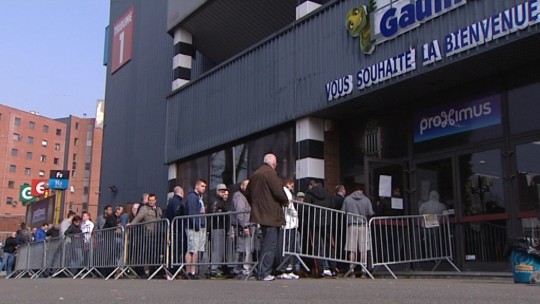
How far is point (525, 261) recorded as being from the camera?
7930 mm

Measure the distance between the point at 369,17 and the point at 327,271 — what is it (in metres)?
4.94

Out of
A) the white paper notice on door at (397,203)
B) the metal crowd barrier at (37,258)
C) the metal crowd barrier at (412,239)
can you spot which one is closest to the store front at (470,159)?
the white paper notice on door at (397,203)

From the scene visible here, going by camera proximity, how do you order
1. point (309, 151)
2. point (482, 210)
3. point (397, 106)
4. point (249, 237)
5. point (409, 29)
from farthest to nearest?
point (309, 151) < point (397, 106) < point (409, 29) < point (482, 210) < point (249, 237)

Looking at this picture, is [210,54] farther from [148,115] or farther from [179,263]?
[179,263]

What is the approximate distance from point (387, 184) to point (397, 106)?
5.41 feet

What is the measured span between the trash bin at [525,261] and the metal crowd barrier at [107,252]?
24.5ft

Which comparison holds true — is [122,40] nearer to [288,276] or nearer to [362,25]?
[362,25]

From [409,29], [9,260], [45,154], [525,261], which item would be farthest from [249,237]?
[45,154]

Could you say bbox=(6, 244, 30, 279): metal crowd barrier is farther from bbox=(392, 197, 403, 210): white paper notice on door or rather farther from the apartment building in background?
the apartment building in background

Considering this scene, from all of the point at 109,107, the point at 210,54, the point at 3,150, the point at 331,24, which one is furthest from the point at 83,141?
the point at 331,24

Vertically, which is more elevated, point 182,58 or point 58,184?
point 182,58

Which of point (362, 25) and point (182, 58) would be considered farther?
point (182, 58)

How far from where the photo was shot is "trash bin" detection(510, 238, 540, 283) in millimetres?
7797

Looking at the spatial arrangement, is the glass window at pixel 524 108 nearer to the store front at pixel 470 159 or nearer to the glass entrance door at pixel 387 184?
the store front at pixel 470 159
